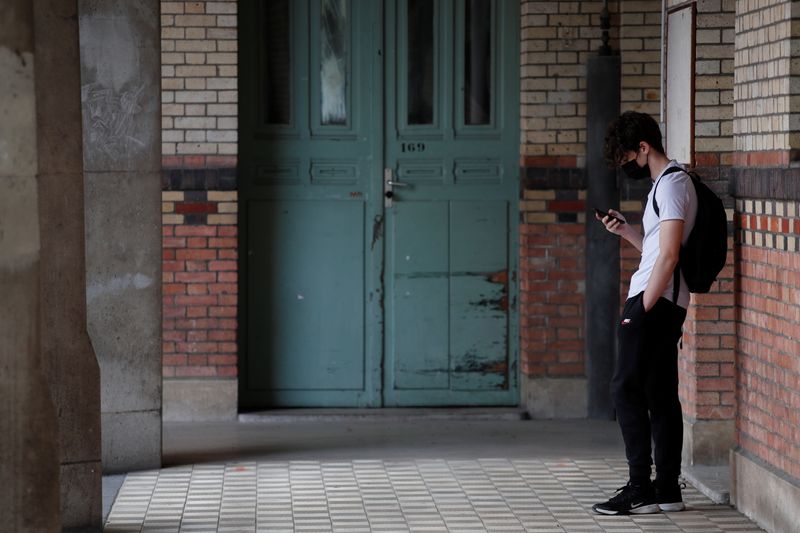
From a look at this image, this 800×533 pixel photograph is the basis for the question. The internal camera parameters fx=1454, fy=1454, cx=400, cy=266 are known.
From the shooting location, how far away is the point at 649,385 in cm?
709

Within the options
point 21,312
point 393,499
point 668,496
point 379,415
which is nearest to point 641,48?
point 379,415

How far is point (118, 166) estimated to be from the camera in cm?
809

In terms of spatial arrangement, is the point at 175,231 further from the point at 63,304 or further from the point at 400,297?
the point at 63,304

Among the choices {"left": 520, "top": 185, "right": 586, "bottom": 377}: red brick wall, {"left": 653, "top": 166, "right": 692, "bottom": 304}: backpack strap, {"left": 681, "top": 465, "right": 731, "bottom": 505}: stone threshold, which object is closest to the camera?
{"left": 653, "top": 166, "right": 692, "bottom": 304}: backpack strap

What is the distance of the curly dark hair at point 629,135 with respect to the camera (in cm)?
708

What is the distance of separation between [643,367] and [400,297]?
131 inches

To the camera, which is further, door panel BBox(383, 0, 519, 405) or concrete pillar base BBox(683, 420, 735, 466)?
door panel BBox(383, 0, 519, 405)

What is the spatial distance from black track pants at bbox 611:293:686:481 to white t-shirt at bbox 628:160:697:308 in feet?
0.24

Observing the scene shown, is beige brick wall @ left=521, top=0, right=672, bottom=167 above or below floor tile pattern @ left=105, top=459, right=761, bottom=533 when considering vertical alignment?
above

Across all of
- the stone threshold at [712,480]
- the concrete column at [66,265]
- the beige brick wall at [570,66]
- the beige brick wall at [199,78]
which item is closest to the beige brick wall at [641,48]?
the beige brick wall at [570,66]

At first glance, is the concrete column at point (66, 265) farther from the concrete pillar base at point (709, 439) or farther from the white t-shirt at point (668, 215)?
the concrete pillar base at point (709, 439)

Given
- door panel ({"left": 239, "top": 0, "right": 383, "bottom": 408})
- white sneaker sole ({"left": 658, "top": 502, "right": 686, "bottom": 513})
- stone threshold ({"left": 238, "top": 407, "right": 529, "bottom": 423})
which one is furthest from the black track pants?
door panel ({"left": 239, "top": 0, "right": 383, "bottom": 408})

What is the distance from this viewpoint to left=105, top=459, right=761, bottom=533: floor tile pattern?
695 centimetres

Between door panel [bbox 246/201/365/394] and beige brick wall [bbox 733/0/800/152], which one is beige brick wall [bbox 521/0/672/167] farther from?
beige brick wall [bbox 733/0/800/152]
